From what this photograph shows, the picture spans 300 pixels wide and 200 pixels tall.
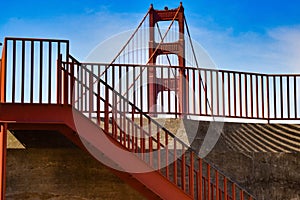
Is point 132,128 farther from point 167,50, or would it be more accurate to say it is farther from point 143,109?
point 167,50

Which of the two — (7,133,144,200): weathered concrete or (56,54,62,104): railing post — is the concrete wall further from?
(56,54,62,104): railing post

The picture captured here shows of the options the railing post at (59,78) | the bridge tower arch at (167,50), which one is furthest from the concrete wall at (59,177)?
the railing post at (59,78)

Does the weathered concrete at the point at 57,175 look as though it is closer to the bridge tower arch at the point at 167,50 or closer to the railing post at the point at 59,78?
the bridge tower arch at the point at 167,50

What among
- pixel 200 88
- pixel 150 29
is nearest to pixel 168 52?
pixel 150 29

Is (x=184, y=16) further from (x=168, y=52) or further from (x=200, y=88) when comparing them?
(x=200, y=88)

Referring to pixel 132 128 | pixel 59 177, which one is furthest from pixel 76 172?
pixel 132 128

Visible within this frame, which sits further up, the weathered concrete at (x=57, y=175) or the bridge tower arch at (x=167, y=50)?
A: the bridge tower arch at (x=167, y=50)

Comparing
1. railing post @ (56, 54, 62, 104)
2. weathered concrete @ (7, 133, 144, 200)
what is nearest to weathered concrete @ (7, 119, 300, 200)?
weathered concrete @ (7, 133, 144, 200)

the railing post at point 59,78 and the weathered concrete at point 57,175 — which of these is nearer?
the railing post at point 59,78

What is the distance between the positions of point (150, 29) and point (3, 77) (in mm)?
17026

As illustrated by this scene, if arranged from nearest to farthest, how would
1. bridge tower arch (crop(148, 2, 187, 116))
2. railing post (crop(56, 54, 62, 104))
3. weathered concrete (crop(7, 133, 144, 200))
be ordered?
railing post (crop(56, 54, 62, 104)) → weathered concrete (crop(7, 133, 144, 200)) → bridge tower arch (crop(148, 2, 187, 116))

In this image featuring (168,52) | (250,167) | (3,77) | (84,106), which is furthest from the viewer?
(168,52)

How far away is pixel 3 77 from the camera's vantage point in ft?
31.7

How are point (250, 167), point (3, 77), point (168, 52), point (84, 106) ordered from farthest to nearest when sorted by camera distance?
point (168, 52)
point (250, 167)
point (84, 106)
point (3, 77)
